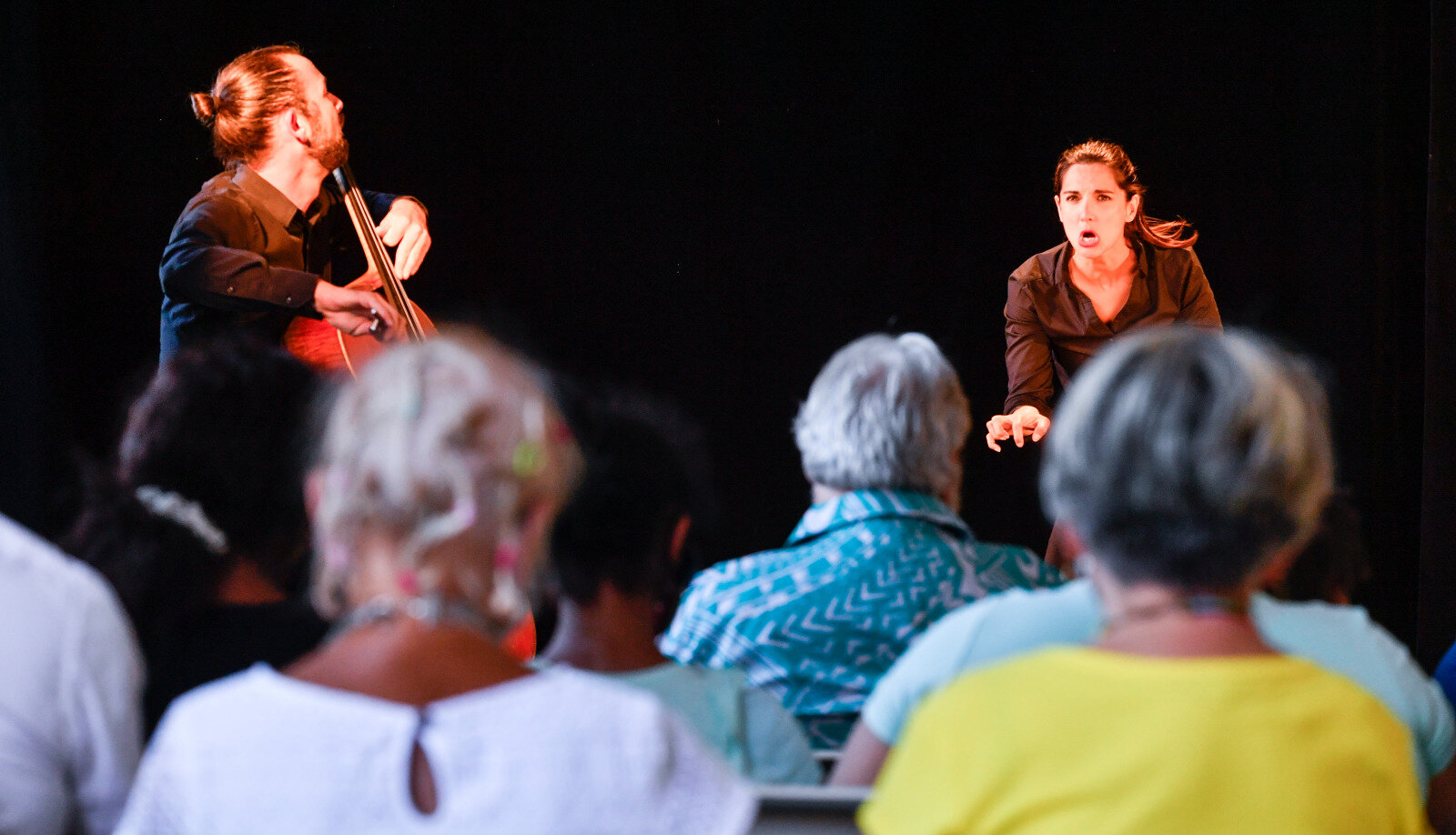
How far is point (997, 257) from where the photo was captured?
12.8ft

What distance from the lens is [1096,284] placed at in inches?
130

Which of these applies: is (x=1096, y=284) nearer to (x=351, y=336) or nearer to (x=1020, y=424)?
(x=1020, y=424)

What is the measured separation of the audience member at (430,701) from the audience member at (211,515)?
42cm

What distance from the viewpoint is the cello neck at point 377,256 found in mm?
2711

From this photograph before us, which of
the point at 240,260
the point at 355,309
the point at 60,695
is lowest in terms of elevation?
the point at 60,695

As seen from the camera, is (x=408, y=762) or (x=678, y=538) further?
(x=678, y=538)

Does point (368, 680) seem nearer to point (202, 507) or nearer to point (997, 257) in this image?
point (202, 507)

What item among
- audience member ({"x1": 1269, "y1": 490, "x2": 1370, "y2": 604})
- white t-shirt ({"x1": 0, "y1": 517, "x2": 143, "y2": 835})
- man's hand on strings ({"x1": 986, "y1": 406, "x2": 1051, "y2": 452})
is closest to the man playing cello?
man's hand on strings ({"x1": 986, "y1": 406, "x2": 1051, "y2": 452})

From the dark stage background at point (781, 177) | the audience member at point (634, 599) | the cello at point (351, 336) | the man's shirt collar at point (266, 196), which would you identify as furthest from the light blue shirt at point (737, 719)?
the dark stage background at point (781, 177)

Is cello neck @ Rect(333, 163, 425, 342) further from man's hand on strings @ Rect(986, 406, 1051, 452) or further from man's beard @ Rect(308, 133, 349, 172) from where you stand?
man's hand on strings @ Rect(986, 406, 1051, 452)

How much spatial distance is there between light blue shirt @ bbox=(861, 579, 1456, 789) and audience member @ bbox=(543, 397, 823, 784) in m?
0.14

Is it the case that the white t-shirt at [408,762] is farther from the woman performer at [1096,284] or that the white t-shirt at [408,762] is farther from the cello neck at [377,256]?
the woman performer at [1096,284]

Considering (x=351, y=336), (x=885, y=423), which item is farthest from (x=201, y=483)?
(x=351, y=336)

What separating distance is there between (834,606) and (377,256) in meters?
1.75
